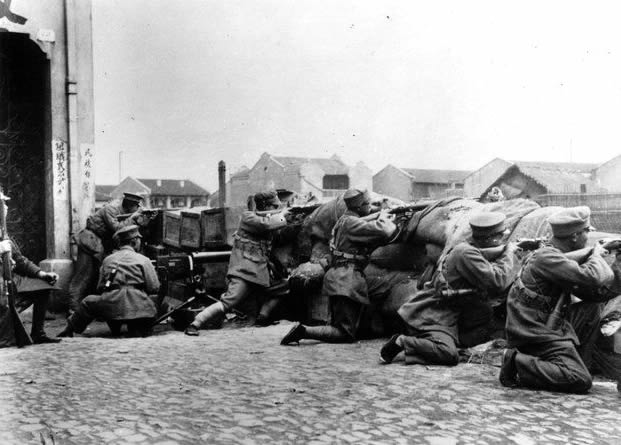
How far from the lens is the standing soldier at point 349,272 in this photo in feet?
21.8

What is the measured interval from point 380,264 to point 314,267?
2.74ft

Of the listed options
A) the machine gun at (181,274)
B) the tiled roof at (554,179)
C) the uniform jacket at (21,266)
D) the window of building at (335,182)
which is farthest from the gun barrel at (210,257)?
the window of building at (335,182)

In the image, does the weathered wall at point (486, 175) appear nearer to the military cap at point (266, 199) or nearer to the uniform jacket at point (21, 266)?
the military cap at point (266, 199)

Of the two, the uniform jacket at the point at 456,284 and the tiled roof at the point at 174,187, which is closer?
the uniform jacket at the point at 456,284

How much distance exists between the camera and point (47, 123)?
10.4m

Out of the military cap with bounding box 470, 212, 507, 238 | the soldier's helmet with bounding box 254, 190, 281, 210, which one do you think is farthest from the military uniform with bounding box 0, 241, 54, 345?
the military cap with bounding box 470, 212, 507, 238

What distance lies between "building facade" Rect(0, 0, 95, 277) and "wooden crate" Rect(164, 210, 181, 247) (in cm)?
129

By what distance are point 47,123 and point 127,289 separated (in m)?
4.08

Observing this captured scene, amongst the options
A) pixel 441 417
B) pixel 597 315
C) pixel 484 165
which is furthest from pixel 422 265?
pixel 484 165

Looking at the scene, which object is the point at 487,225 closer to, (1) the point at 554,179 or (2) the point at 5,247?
(2) the point at 5,247

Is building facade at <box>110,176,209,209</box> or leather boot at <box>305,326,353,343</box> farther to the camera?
building facade at <box>110,176,209,209</box>

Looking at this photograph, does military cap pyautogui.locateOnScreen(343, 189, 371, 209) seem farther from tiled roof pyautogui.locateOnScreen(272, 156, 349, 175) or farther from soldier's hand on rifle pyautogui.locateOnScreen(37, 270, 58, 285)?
tiled roof pyautogui.locateOnScreen(272, 156, 349, 175)

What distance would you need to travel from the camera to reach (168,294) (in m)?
9.28

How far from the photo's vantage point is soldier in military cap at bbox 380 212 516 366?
17.4ft
